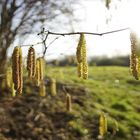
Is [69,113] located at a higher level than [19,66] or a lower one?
lower

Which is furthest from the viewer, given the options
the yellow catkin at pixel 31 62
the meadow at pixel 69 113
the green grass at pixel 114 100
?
the green grass at pixel 114 100

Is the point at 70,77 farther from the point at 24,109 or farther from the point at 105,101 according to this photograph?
the point at 24,109

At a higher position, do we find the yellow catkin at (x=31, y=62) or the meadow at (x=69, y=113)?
the yellow catkin at (x=31, y=62)

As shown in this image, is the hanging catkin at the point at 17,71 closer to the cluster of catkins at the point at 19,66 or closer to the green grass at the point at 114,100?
the cluster of catkins at the point at 19,66

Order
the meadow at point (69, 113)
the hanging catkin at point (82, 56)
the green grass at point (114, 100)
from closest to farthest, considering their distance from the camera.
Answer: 1. the hanging catkin at point (82, 56)
2. the meadow at point (69, 113)
3. the green grass at point (114, 100)

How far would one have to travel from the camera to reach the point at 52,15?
1248cm

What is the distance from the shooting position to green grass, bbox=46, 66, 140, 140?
13.2 meters

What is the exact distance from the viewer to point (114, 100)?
15.6 m

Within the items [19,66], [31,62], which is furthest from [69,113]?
[19,66]

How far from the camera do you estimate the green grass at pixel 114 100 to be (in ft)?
43.2

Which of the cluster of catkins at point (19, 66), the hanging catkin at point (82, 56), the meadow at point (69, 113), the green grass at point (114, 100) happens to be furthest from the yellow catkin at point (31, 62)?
the green grass at point (114, 100)

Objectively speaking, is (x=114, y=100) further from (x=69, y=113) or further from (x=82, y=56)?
(x=82, y=56)

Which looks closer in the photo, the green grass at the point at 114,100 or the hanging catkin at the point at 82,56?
the hanging catkin at the point at 82,56

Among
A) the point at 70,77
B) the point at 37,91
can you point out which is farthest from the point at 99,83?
the point at 37,91
